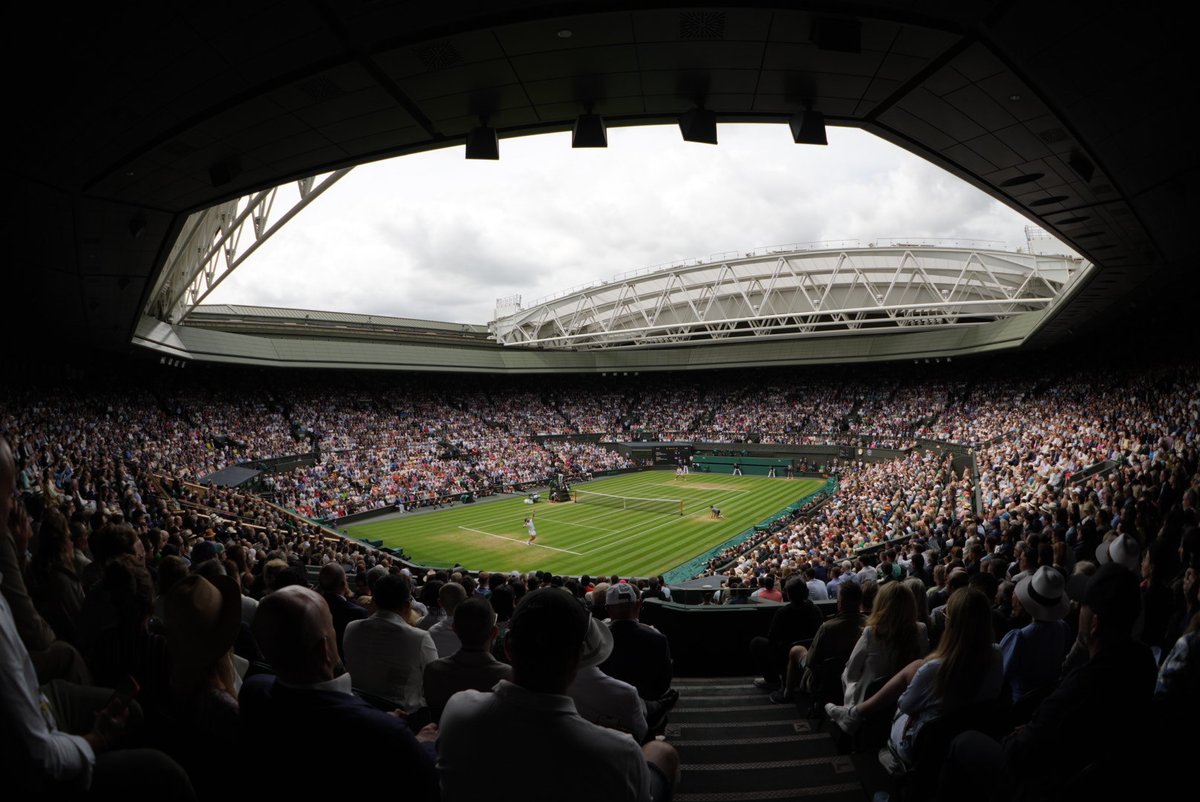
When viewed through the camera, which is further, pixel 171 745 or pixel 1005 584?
pixel 1005 584

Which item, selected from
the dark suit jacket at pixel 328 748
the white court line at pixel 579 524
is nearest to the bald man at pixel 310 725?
the dark suit jacket at pixel 328 748

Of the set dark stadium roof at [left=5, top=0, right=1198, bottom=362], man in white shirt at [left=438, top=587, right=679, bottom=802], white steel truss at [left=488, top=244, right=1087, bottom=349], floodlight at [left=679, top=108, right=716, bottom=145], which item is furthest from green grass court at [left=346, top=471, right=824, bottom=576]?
man in white shirt at [left=438, top=587, right=679, bottom=802]

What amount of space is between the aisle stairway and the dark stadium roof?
603 centimetres

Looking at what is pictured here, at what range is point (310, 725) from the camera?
188 centimetres

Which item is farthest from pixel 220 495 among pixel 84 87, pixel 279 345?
pixel 84 87

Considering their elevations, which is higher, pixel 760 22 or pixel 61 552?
pixel 760 22

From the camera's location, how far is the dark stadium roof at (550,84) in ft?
18.3

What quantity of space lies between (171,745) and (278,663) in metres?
1.27

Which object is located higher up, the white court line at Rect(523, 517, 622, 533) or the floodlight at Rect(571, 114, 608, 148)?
the floodlight at Rect(571, 114, 608, 148)

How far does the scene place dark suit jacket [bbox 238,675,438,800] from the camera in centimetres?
186

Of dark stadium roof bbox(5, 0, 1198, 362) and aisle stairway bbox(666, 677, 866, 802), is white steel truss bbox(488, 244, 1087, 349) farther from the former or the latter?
aisle stairway bbox(666, 677, 866, 802)

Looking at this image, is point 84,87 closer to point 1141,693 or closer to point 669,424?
point 1141,693

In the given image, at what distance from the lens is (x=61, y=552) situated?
5016 millimetres

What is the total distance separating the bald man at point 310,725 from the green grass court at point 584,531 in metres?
20.6
